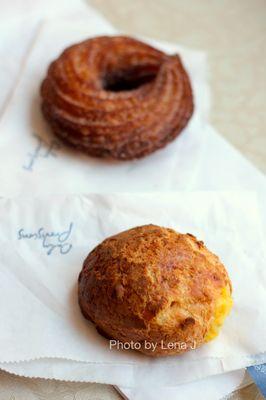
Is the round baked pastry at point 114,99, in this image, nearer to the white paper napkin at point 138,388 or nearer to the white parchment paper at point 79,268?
the white parchment paper at point 79,268

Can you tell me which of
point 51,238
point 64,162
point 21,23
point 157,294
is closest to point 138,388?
point 157,294

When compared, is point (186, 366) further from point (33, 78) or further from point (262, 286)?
point (33, 78)

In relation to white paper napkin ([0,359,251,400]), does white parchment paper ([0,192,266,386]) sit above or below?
above

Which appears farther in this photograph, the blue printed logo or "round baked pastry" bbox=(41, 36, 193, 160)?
"round baked pastry" bbox=(41, 36, 193, 160)

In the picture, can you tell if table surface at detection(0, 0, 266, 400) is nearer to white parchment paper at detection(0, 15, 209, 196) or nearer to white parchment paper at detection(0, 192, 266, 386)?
white parchment paper at detection(0, 15, 209, 196)

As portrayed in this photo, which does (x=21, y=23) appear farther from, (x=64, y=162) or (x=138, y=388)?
(x=138, y=388)

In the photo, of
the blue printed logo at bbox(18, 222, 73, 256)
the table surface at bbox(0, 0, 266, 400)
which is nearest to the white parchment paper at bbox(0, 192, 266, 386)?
the blue printed logo at bbox(18, 222, 73, 256)

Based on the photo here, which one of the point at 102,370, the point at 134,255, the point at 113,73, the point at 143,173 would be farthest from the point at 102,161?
the point at 102,370

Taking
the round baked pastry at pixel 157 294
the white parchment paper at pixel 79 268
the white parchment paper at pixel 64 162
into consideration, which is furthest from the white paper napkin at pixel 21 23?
the round baked pastry at pixel 157 294
